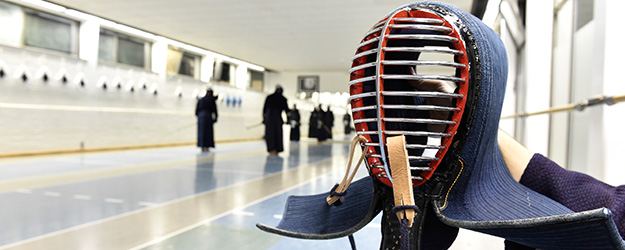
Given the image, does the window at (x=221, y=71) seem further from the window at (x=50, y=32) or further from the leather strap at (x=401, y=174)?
the leather strap at (x=401, y=174)

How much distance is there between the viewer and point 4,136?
268 inches

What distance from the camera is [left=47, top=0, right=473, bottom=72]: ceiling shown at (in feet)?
24.1

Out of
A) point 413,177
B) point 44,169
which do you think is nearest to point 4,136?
point 44,169

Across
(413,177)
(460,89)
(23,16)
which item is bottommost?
(413,177)

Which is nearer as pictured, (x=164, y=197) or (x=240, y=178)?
(x=164, y=197)

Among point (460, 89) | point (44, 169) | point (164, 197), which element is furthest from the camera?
point (44, 169)

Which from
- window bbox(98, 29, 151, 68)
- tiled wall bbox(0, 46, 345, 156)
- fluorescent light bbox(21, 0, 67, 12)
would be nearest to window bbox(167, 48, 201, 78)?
tiled wall bbox(0, 46, 345, 156)

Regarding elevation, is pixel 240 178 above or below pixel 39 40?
below

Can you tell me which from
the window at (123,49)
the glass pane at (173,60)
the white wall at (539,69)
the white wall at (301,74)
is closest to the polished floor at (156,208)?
the white wall at (539,69)

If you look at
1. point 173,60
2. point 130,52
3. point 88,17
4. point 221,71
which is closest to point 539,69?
point 88,17

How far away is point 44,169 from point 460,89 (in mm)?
5884

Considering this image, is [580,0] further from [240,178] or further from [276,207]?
[240,178]

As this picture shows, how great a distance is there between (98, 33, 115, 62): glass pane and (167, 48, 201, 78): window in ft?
6.18

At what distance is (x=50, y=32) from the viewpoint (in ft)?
25.5
